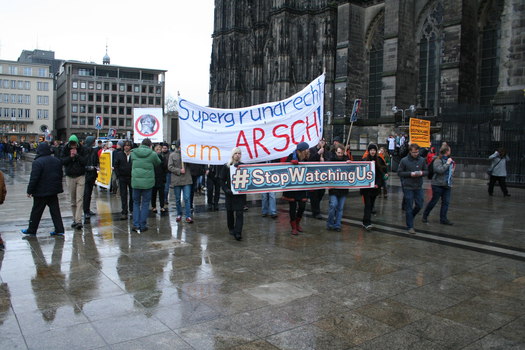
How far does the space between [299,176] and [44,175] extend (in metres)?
4.85

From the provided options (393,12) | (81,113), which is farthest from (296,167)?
(81,113)

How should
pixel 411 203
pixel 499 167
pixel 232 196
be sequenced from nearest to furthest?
1. pixel 232 196
2. pixel 411 203
3. pixel 499 167

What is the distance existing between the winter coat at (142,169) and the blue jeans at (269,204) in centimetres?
295

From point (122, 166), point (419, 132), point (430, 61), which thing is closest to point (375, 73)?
point (430, 61)

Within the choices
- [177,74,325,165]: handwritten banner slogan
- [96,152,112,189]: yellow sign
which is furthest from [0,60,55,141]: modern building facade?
[177,74,325,165]: handwritten banner slogan

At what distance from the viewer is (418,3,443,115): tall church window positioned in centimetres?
3120

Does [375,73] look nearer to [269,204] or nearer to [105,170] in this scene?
[105,170]

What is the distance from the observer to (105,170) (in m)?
15.2

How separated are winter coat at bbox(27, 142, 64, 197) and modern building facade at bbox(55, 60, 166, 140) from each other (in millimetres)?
98861

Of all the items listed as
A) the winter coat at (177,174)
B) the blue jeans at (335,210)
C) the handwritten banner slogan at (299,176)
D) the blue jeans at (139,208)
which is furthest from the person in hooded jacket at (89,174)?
the blue jeans at (335,210)

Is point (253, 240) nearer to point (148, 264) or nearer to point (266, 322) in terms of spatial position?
point (148, 264)

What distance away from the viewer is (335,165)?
9500 millimetres

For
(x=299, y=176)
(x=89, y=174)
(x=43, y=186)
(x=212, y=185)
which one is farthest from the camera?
(x=212, y=185)

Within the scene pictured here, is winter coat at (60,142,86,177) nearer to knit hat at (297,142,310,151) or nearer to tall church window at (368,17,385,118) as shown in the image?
knit hat at (297,142,310,151)
